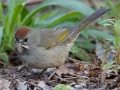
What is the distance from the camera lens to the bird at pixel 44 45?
567 cm

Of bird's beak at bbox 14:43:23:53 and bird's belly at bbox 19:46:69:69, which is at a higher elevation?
bird's beak at bbox 14:43:23:53

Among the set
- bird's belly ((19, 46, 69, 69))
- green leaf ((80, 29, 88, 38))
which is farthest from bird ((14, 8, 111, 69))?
green leaf ((80, 29, 88, 38))

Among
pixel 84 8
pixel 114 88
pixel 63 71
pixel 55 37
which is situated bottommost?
pixel 114 88

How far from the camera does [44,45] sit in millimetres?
5875

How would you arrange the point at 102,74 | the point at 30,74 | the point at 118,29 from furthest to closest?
the point at 30,74
the point at 102,74
the point at 118,29

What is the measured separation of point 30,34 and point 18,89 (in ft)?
3.23

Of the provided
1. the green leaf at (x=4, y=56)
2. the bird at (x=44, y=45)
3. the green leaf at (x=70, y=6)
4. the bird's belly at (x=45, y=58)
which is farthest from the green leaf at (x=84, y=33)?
the green leaf at (x=4, y=56)

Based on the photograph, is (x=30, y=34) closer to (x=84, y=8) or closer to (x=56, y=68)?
(x=56, y=68)

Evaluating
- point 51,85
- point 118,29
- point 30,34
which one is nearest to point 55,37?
point 30,34

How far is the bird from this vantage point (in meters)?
5.67

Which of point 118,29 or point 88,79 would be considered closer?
point 118,29

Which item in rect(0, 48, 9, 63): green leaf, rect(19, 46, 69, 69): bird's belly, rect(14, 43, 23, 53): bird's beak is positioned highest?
rect(0, 48, 9, 63): green leaf

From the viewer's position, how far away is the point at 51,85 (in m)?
5.53

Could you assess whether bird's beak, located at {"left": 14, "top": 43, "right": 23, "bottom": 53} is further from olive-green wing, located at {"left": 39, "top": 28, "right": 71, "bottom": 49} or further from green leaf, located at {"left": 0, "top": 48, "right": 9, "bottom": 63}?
green leaf, located at {"left": 0, "top": 48, "right": 9, "bottom": 63}
